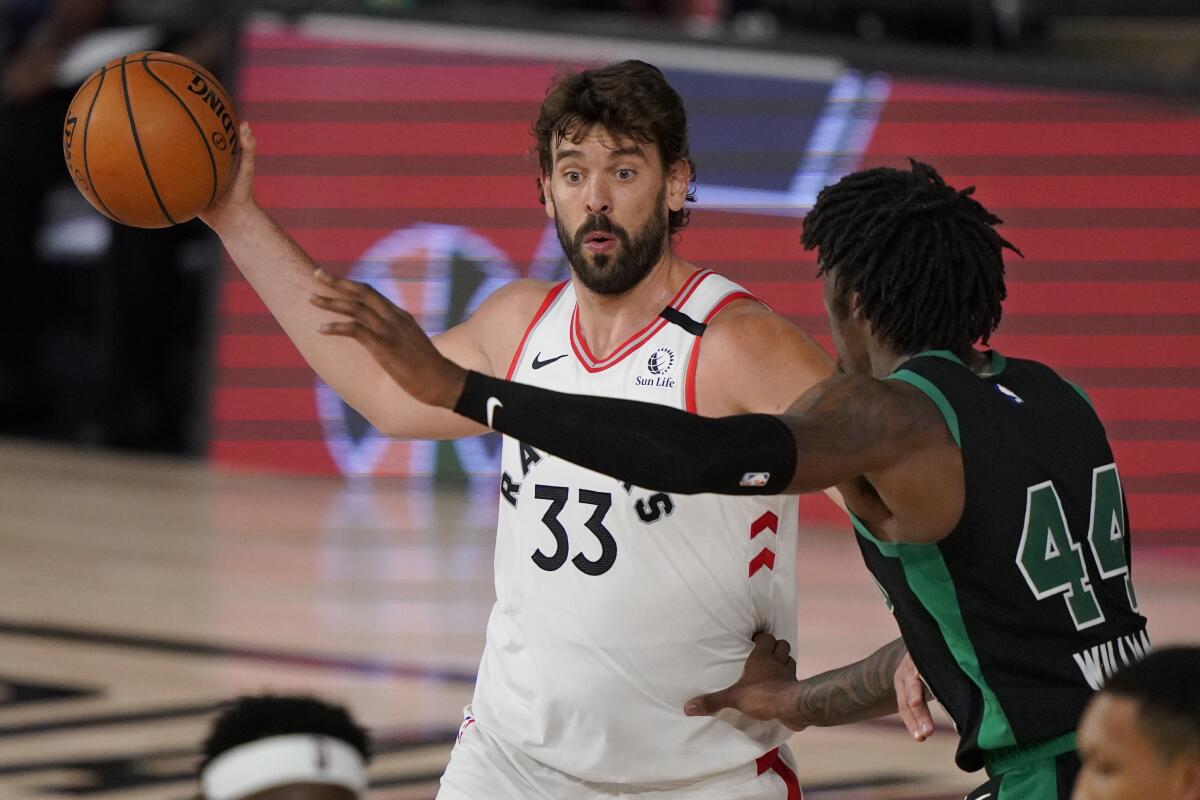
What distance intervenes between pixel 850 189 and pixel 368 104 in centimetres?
785

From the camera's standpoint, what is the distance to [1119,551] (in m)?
3.50

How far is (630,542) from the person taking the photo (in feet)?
13.3

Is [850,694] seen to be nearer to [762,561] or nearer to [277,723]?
[762,561]

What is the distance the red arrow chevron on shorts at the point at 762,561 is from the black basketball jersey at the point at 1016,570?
25.1 inches

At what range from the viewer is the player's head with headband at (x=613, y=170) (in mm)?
4141

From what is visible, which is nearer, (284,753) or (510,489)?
(284,753)

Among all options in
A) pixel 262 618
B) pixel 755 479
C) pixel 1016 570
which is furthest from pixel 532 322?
pixel 262 618

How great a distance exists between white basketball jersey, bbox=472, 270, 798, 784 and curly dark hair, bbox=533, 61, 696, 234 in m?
0.42

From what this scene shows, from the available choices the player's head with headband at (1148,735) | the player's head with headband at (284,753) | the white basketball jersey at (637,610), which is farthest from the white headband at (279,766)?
the player's head with headband at (1148,735)

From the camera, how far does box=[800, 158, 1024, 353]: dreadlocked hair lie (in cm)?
349

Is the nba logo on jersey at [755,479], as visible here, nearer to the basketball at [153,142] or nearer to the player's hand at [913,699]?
the player's hand at [913,699]

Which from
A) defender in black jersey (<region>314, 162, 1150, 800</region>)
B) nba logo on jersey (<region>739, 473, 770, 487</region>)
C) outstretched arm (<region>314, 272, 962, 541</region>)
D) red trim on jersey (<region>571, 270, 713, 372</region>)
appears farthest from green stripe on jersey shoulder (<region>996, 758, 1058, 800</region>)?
red trim on jersey (<region>571, 270, 713, 372</region>)

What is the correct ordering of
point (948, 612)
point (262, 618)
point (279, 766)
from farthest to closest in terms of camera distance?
1. point (262, 618)
2. point (948, 612)
3. point (279, 766)

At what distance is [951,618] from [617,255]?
3.79ft
